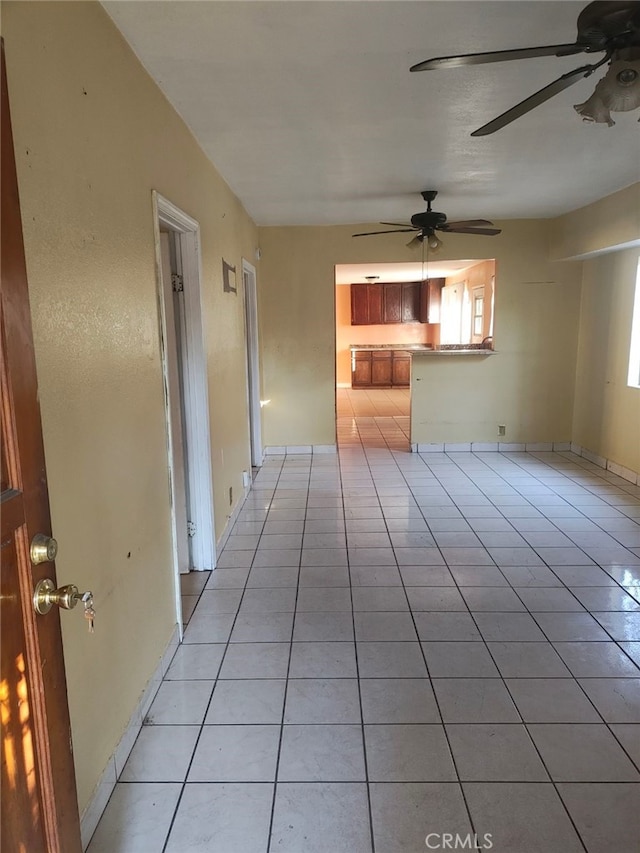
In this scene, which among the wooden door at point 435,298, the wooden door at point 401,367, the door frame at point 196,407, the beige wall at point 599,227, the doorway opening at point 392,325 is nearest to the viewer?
the door frame at point 196,407

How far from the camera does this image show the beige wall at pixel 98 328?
4.27ft

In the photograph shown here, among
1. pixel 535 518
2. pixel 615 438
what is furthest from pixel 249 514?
pixel 615 438

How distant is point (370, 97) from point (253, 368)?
3.13 m

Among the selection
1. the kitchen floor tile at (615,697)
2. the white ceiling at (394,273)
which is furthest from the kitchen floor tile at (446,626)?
the white ceiling at (394,273)

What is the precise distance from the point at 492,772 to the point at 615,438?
3959mm

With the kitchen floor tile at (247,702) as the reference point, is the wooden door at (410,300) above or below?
above

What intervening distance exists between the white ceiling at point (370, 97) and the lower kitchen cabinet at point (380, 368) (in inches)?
244

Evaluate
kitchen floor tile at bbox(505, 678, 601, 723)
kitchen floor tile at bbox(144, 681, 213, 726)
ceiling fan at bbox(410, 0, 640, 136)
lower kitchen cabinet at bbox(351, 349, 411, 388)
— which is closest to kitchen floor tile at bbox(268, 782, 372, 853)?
kitchen floor tile at bbox(144, 681, 213, 726)

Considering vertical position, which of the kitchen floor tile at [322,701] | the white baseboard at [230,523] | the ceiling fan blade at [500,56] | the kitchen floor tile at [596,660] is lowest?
the kitchen floor tile at [322,701]

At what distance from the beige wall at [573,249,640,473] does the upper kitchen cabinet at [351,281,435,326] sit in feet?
16.7

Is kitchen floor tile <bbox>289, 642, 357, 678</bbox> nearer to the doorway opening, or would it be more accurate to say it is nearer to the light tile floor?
the light tile floor

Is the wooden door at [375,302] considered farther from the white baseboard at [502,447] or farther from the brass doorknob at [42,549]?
the brass doorknob at [42,549]

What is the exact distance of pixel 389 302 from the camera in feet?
34.1

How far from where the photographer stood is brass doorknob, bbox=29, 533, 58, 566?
100 cm
